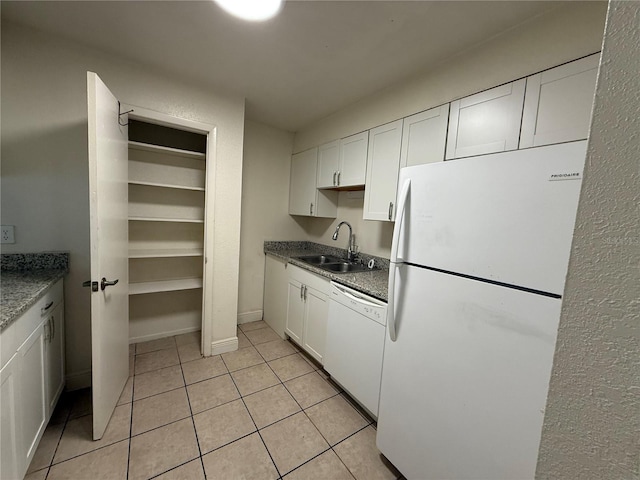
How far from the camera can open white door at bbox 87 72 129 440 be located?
131 cm

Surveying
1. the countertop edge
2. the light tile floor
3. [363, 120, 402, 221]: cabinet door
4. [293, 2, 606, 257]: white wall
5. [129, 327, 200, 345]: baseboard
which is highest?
[293, 2, 606, 257]: white wall

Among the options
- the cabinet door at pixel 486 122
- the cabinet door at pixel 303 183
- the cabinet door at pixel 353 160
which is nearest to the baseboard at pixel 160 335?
the cabinet door at pixel 303 183

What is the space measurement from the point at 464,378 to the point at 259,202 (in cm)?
261

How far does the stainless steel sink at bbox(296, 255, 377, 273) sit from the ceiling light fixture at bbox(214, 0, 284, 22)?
71.5 inches

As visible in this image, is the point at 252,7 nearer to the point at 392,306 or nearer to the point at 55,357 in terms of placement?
the point at 392,306

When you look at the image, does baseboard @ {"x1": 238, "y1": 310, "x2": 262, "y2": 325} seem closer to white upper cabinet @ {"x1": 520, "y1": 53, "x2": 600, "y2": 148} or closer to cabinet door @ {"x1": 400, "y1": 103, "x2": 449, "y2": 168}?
cabinet door @ {"x1": 400, "y1": 103, "x2": 449, "y2": 168}

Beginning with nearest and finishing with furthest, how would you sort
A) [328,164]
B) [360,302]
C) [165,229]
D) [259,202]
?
[360,302] < [165,229] < [328,164] < [259,202]

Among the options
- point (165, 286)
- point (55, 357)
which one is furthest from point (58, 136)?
point (55, 357)

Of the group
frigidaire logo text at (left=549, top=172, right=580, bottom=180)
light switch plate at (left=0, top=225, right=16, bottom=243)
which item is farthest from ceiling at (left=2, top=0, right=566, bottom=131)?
light switch plate at (left=0, top=225, right=16, bottom=243)

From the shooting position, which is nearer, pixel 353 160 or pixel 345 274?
pixel 345 274

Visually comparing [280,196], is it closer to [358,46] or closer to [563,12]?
[358,46]

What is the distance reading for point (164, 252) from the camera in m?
2.39

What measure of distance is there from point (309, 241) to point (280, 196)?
70cm

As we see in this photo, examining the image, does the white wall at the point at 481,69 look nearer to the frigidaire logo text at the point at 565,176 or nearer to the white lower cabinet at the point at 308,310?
the white lower cabinet at the point at 308,310
